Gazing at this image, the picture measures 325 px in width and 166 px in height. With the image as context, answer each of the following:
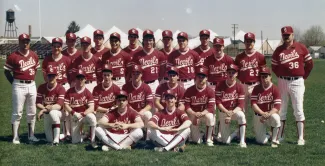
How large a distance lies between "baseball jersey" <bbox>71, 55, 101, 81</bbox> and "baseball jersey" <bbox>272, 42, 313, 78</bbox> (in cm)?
343

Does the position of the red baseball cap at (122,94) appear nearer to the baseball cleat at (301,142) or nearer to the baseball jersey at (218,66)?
the baseball jersey at (218,66)

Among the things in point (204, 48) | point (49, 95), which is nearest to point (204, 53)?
point (204, 48)

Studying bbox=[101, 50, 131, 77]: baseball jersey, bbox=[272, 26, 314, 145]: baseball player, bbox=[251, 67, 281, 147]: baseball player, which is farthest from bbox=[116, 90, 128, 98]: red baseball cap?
bbox=[272, 26, 314, 145]: baseball player

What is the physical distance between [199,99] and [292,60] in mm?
1814

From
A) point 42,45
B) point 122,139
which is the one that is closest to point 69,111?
point 122,139

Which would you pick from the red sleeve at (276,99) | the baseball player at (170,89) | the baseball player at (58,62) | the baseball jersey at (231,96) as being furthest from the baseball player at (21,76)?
the red sleeve at (276,99)

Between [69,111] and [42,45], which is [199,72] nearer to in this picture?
[69,111]

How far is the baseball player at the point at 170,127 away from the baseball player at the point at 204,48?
1573mm

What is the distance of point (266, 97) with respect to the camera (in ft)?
25.4

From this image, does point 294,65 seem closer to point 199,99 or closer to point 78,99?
point 199,99

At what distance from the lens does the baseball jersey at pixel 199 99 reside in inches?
305

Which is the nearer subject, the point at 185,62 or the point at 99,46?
the point at 185,62

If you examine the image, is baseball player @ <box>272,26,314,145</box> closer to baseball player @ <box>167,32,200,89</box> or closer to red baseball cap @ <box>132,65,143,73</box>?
baseball player @ <box>167,32,200,89</box>

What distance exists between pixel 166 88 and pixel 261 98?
5.67 ft
